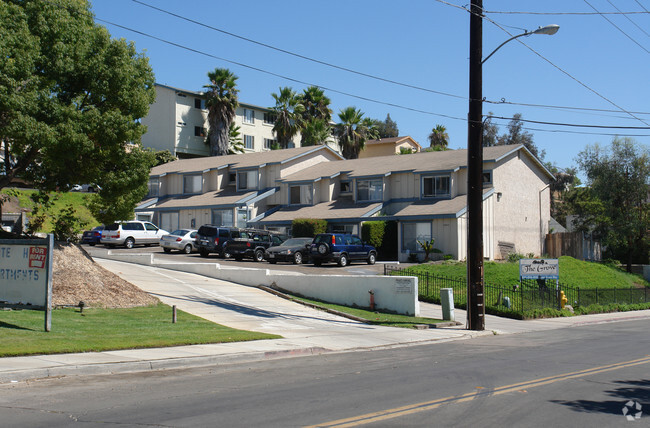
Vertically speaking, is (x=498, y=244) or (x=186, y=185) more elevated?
(x=186, y=185)

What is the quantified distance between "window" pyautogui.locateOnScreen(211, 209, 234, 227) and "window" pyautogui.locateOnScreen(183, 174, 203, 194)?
5303 millimetres

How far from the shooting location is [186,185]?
55344 millimetres

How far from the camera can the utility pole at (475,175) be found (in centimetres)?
1938

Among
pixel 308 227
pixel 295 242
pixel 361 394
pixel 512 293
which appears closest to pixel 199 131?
pixel 308 227

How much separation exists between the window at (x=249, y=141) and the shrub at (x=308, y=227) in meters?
33.1

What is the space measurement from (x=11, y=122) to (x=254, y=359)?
9.21 metres

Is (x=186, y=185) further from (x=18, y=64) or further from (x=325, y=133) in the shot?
(x=18, y=64)

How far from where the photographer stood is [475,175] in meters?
19.4

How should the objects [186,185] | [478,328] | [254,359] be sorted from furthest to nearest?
[186,185], [478,328], [254,359]

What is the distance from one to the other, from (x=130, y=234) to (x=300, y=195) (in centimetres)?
1400

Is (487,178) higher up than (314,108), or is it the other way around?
(314,108)

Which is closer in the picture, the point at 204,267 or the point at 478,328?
the point at 478,328

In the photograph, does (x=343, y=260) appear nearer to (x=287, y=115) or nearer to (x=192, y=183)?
(x=192, y=183)

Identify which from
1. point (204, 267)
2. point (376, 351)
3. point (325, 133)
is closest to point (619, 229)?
point (325, 133)
